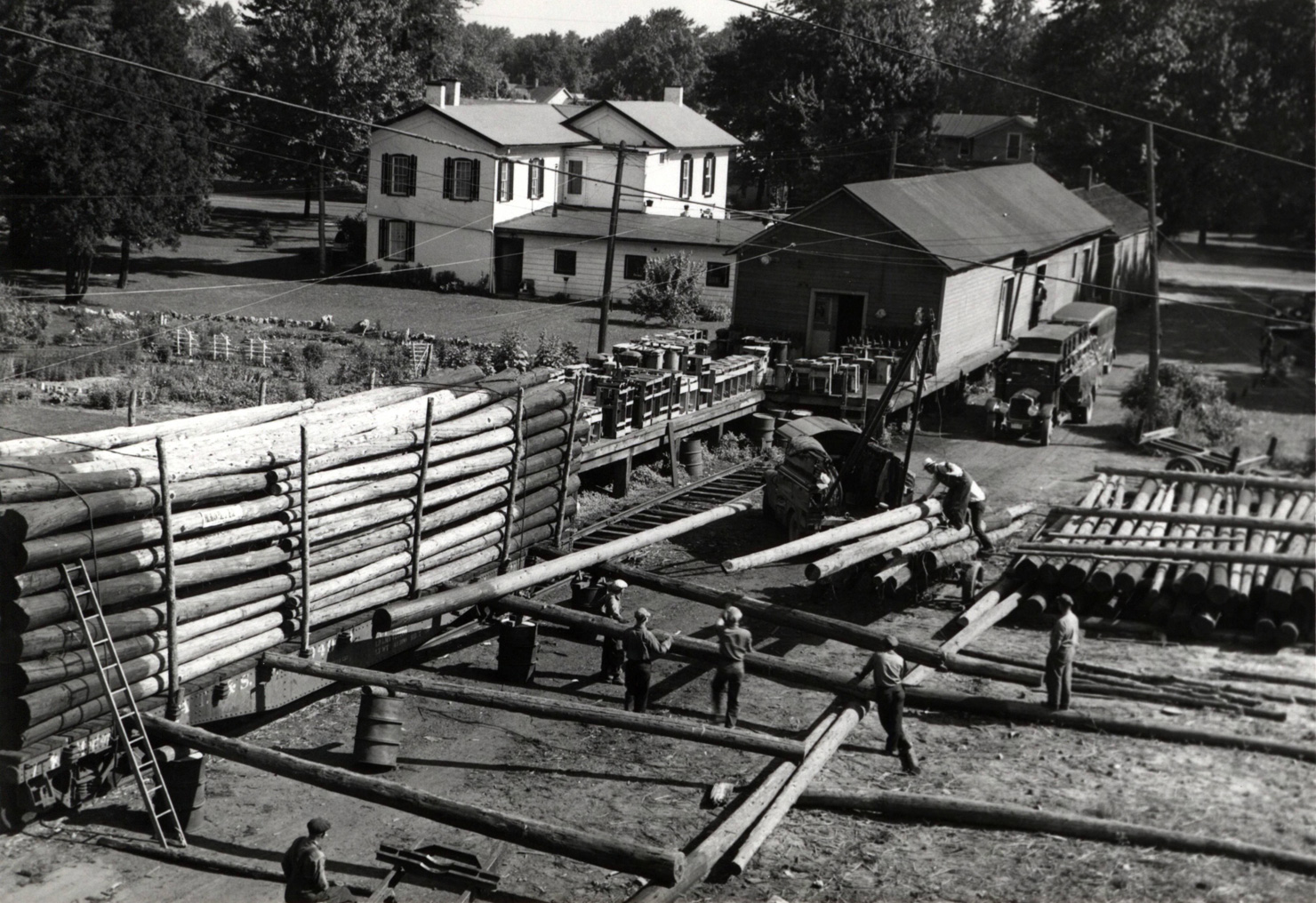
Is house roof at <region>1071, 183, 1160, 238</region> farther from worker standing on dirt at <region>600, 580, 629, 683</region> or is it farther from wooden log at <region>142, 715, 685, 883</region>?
wooden log at <region>142, 715, 685, 883</region>

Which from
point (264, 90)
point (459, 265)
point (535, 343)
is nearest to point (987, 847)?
point (535, 343)

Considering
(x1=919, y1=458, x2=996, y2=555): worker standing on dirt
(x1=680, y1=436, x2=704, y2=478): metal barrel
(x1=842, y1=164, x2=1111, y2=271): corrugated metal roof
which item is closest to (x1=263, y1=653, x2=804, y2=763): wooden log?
(x1=919, y1=458, x2=996, y2=555): worker standing on dirt

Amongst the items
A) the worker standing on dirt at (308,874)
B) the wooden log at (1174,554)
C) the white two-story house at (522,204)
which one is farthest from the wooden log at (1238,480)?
the white two-story house at (522,204)

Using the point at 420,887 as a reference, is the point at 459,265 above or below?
above

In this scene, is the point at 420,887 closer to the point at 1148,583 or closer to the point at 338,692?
the point at 338,692

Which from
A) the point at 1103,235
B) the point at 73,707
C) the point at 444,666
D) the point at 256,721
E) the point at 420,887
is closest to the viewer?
the point at 420,887

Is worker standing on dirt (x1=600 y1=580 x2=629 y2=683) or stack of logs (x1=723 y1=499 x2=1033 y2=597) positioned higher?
stack of logs (x1=723 y1=499 x2=1033 y2=597)

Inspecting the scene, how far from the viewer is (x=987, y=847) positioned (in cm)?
1284

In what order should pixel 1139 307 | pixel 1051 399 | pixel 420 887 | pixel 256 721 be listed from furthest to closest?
1. pixel 1139 307
2. pixel 1051 399
3. pixel 256 721
4. pixel 420 887

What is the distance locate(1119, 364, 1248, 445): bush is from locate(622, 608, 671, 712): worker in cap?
19.7 meters

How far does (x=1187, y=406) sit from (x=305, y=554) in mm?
24952

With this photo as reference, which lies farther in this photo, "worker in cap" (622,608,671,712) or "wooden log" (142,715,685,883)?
"worker in cap" (622,608,671,712)

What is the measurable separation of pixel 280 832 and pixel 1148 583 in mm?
12362

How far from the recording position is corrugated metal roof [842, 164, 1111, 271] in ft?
119
